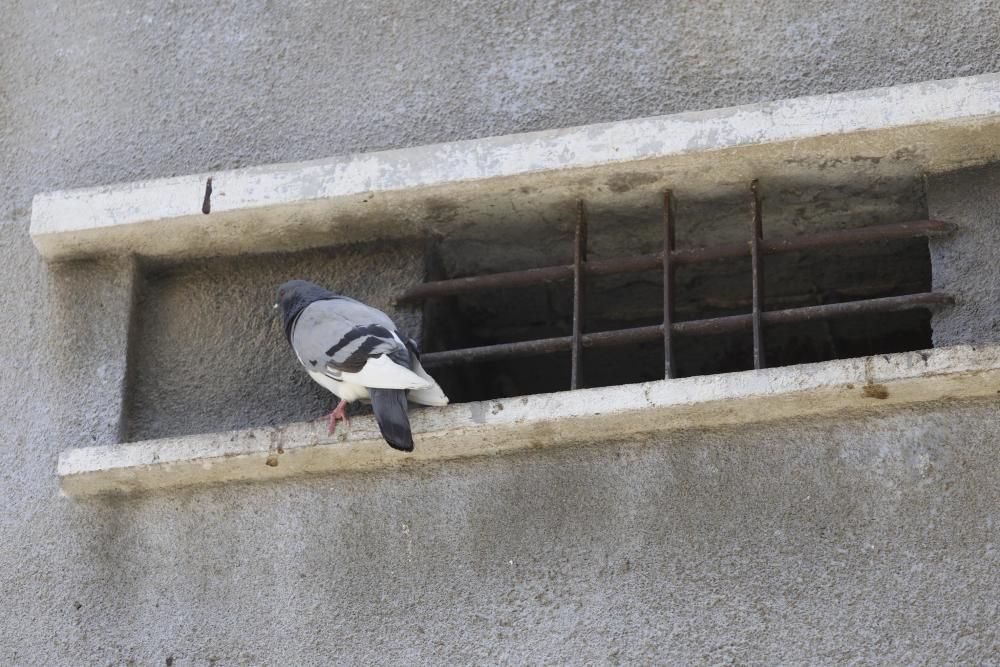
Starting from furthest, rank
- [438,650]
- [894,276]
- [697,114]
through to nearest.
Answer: [894,276], [697,114], [438,650]

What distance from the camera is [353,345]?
3.79m

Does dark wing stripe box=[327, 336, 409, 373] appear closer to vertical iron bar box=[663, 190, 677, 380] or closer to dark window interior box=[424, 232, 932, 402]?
dark window interior box=[424, 232, 932, 402]

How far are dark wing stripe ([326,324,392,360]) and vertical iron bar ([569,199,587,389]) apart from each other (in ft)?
1.58

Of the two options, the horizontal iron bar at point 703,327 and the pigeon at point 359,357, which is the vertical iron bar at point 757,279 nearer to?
the horizontal iron bar at point 703,327

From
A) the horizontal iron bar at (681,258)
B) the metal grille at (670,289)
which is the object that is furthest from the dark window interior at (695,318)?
the metal grille at (670,289)

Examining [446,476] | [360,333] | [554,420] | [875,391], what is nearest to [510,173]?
[360,333]

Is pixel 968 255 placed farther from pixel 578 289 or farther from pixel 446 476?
pixel 446 476

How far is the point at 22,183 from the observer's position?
456 cm

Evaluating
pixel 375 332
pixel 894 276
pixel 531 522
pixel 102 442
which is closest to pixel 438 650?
pixel 531 522

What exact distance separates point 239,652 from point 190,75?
1.80 m

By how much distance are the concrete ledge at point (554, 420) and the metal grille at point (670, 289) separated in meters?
0.15

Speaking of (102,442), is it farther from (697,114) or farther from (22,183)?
(697,114)

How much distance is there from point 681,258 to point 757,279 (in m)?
0.22

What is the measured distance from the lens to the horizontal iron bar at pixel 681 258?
3.93 metres
